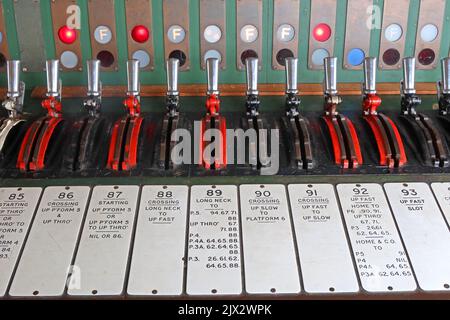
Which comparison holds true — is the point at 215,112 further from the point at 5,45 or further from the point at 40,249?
the point at 5,45

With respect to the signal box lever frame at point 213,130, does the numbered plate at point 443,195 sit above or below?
below

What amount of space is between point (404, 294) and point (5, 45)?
1.82m

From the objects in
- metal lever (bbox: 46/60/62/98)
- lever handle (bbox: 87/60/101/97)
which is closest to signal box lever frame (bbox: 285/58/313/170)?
lever handle (bbox: 87/60/101/97)

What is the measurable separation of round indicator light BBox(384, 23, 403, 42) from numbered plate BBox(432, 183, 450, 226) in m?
0.75

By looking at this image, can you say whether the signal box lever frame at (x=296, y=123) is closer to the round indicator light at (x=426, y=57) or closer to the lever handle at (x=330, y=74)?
the lever handle at (x=330, y=74)

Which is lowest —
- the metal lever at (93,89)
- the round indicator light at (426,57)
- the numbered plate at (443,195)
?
the numbered plate at (443,195)

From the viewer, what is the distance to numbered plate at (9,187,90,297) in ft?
4.63

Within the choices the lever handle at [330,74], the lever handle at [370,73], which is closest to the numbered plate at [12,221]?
the lever handle at [330,74]

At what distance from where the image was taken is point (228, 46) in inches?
84.8

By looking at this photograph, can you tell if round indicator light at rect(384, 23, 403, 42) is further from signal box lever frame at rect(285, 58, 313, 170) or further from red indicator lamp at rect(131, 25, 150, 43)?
red indicator lamp at rect(131, 25, 150, 43)

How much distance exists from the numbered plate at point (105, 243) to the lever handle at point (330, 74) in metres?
0.81

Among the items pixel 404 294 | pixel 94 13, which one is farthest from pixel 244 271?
pixel 94 13

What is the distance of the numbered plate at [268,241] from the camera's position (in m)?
1.41

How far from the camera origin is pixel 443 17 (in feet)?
6.98
